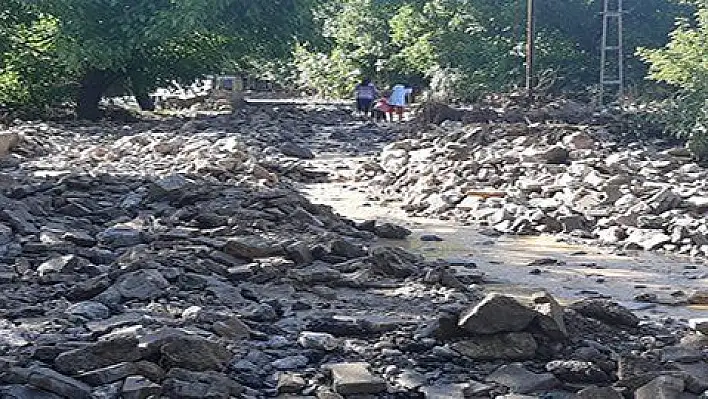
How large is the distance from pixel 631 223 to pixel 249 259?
15.7 feet

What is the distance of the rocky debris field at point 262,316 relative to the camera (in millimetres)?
5336

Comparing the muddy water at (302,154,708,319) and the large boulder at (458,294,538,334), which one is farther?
the muddy water at (302,154,708,319)

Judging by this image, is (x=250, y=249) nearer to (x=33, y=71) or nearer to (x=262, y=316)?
(x=262, y=316)

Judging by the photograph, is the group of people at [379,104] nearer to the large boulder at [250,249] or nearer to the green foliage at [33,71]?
the green foliage at [33,71]

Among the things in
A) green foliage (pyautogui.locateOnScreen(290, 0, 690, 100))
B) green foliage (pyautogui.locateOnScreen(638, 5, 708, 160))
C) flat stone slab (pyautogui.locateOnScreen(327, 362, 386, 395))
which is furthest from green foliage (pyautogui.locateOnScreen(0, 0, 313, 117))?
flat stone slab (pyautogui.locateOnScreen(327, 362, 386, 395))

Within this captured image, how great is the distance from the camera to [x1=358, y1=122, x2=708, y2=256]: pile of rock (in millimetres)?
11617

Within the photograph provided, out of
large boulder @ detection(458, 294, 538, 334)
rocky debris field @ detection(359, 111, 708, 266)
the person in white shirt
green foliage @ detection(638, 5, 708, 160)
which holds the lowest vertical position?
rocky debris field @ detection(359, 111, 708, 266)

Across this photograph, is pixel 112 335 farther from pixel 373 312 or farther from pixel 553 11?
pixel 553 11

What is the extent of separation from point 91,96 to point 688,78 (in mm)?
13899

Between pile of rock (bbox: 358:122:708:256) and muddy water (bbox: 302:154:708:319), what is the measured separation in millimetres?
412

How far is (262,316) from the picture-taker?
267 inches

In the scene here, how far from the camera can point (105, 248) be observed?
29.0ft

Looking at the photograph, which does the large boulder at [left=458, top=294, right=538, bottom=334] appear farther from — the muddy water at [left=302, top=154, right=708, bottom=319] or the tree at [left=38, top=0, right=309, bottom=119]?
the tree at [left=38, top=0, right=309, bottom=119]

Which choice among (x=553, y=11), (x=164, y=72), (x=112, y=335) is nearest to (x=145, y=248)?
(x=112, y=335)
